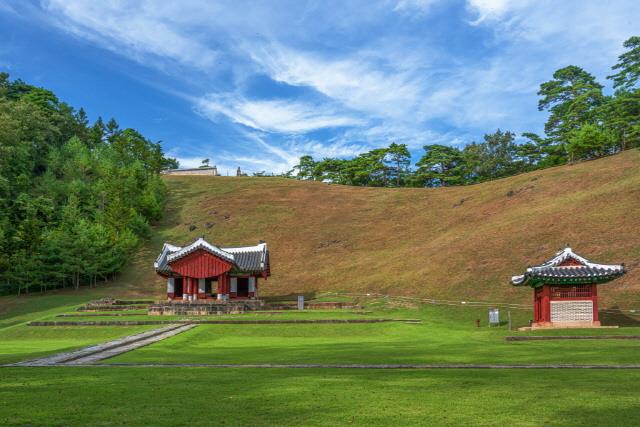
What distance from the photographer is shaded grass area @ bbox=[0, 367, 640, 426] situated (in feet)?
26.3

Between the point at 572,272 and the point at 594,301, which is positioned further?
the point at 594,301

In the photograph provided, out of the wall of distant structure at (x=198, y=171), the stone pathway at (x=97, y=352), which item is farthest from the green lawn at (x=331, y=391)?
the wall of distant structure at (x=198, y=171)

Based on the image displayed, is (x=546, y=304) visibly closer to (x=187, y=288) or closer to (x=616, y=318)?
(x=616, y=318)

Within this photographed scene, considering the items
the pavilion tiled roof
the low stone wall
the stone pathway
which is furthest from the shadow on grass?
the stone pathway

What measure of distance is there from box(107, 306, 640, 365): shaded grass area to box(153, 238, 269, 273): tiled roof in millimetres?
16243

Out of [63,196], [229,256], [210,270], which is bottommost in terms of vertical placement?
[210,270]

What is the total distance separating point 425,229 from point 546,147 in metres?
37.6

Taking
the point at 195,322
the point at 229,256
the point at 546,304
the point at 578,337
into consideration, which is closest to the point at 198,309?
the point at 195,322

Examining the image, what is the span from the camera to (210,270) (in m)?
46.6

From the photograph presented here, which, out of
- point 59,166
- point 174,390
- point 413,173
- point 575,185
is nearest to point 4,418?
point 174,390

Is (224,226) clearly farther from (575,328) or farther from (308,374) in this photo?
(308,374)

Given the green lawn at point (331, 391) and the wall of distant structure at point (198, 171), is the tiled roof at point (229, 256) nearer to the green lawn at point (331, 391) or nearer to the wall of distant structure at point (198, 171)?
the green lawn at point (331, 391)

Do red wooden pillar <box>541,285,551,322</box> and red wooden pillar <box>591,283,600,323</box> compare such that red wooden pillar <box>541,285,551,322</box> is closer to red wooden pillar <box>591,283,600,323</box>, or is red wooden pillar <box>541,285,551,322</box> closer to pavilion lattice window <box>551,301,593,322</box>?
pavilion lattice window <box>551,301,593,322</box>

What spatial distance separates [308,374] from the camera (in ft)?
42.7
